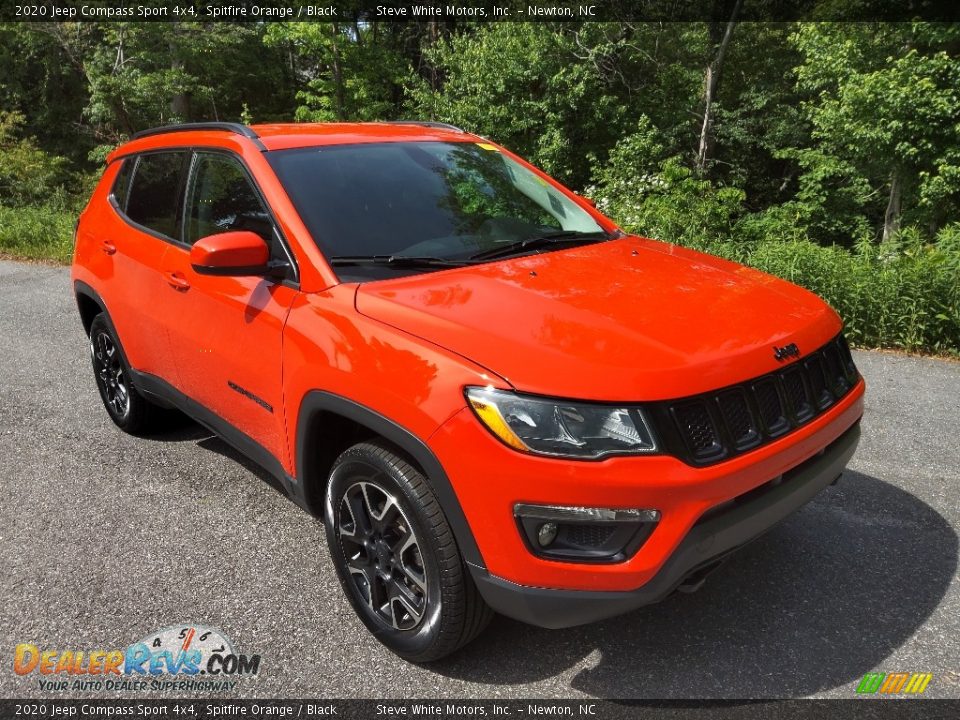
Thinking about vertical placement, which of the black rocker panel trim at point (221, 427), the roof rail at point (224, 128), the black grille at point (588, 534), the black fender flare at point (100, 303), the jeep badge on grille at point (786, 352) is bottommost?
the black rocker panel trim at point (221, 427)

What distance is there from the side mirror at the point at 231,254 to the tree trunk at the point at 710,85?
20.8 meters

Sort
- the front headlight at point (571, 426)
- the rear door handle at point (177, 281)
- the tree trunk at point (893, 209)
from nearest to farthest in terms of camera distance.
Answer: the front headlight at point (571, 426)
the rear door handle at point (177, 281)
the tree trunk at point (893, 209)

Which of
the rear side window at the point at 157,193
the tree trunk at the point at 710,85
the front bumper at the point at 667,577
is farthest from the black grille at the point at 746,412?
the tree trunk at the point at 710,85

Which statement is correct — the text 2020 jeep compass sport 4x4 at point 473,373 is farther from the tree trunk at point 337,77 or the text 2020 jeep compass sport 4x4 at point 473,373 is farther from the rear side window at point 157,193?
the tree trunk at point 337,77

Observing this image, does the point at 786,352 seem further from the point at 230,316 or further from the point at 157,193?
the point at 157,193

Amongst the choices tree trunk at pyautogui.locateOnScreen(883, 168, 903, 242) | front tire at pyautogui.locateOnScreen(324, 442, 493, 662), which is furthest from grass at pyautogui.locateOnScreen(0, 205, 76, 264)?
tree trunk at pyautogui.locateOnScreen(883, 168, 903, 242)

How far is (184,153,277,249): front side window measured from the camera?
3.14 metres

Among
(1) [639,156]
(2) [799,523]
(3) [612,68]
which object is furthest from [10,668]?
(3) [612,68]

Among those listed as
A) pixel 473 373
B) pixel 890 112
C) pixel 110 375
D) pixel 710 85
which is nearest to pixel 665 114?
pixel 710 85

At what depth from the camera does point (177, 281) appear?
3545 millimetres

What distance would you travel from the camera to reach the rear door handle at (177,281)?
11.4ft

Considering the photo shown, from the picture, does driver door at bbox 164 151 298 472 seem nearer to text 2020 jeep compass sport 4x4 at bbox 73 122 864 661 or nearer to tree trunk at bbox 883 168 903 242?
text 2020 jeep compass sport 4x4 at bbox 73 122 864 661

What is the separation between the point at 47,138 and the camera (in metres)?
32.5

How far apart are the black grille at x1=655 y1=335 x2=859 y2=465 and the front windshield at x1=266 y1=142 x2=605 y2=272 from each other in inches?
47.9
